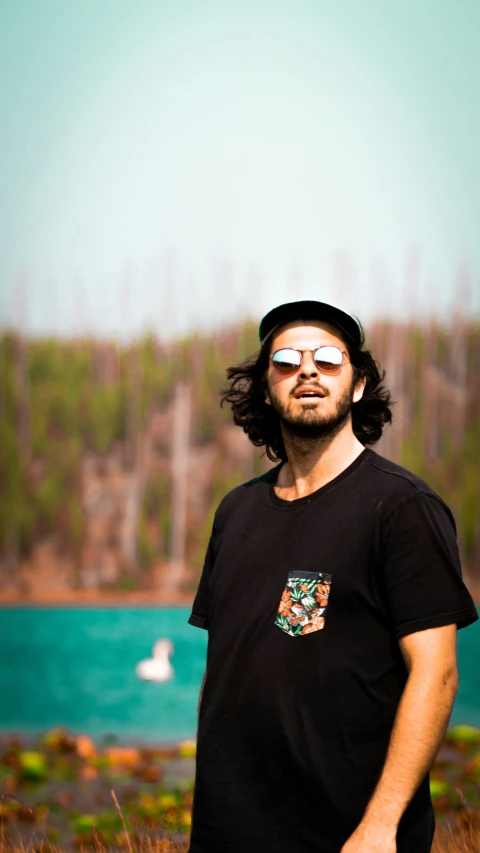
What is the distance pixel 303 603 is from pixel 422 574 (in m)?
0.29

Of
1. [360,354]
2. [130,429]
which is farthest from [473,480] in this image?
[360,354]

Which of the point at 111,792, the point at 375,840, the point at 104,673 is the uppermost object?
the point at 375,840

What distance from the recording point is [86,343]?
48438mm

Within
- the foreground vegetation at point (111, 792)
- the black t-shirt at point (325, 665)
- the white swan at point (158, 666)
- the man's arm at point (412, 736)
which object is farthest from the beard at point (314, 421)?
the white swan at point (158, 666)

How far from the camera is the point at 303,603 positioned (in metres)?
2.24

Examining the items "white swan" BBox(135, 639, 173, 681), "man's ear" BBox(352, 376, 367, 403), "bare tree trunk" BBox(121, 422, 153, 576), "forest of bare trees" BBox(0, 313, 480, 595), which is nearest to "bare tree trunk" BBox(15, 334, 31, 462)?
"forest of bare trees" BBox(0, 313, 480, 595)

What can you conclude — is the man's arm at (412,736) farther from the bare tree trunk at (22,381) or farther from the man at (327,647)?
the bare tree trunk at (22,381)

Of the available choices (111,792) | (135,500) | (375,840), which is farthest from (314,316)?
(135,500)

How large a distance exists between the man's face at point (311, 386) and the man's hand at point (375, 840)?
0.92 m

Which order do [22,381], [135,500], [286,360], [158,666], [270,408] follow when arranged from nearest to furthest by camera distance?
[286,360]
[270,408]
[158,666]
[135,500]
[22,381]

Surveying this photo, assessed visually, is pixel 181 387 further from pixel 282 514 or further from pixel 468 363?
pixel 282 514

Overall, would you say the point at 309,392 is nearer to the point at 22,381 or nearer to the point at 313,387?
the point at 313,387

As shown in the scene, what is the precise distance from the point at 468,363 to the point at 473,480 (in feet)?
26.6

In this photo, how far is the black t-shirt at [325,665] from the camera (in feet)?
6.97
